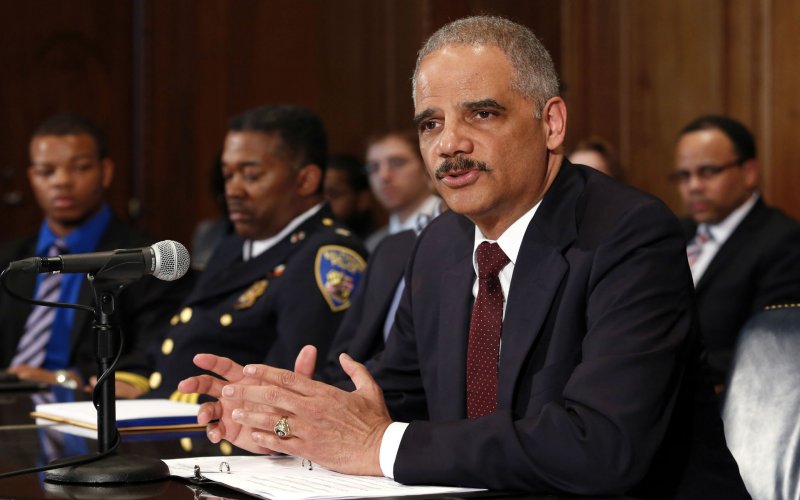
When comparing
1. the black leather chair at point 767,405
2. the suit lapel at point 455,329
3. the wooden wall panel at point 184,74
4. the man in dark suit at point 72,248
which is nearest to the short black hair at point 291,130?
the man in dark suit at point 72,248

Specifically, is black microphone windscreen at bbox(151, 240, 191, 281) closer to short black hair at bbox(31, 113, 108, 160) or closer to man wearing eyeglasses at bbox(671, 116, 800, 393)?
man wearing eyeglasses at bbox(671, 116, 800, 393)

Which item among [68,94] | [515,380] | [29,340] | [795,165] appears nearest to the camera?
[515,380]

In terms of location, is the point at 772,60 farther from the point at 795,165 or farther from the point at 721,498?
the point at 721,498

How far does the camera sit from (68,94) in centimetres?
713

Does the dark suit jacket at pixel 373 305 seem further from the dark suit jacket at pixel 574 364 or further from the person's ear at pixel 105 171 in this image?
the person's ear at pixel 105 171

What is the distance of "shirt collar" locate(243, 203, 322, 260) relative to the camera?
3575 millimetres

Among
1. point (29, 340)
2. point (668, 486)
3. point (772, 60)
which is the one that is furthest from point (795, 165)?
point (668, 486)

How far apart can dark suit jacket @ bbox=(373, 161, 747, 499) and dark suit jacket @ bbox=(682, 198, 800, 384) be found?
6.97 ft

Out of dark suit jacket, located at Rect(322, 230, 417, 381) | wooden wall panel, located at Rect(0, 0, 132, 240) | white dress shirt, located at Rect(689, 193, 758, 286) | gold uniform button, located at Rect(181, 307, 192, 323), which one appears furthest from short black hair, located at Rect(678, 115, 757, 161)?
wooden wall panel, located at Rect(0, 0, 132, 240)

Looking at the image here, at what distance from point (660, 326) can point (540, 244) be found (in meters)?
0.28

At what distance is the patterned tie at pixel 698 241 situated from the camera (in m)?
4.50

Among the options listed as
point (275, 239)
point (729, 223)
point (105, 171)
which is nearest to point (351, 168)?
point (105, 171)

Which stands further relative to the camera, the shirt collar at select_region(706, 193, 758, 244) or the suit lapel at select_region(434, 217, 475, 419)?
the shirt collar at select_region(706, 193, 758, 244)

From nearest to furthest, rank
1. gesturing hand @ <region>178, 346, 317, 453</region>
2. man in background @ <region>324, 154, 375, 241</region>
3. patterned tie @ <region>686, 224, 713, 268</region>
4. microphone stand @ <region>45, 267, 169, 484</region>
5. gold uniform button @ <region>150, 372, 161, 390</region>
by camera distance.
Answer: microphone stand @ <region>45, 267, 169, 484</region>
gesturing hand @ <region>178, 346, 317, 453</region>
gold uniform button @ <region>150, 372, 161, 390</region>
patterned tie @ <region>686, 224, 713, 268</region>
man in background @ <region>324, 154, 375, 241</region>
